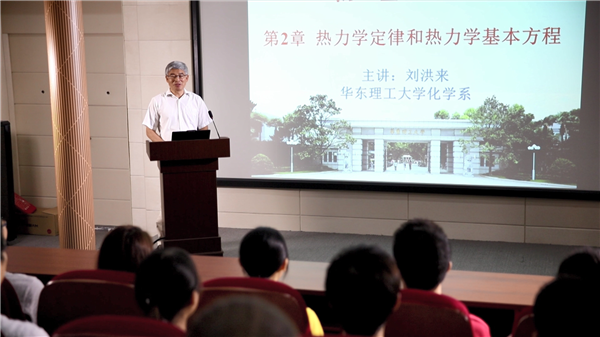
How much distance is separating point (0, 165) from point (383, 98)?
3613mm

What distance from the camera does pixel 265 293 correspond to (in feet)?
5.69

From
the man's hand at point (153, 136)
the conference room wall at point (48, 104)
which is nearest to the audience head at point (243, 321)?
the man's hand at point (153, 136)

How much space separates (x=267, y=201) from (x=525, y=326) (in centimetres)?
412

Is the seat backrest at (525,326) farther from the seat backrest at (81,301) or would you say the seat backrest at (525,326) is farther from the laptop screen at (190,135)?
the laptop screen at (190,135)

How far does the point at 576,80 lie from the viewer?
4.78 metres

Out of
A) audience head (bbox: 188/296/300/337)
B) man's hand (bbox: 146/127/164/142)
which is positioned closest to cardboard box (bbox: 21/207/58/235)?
man's hand (bbox: 146/127/164/142)

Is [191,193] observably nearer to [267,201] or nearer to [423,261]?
[267,201]

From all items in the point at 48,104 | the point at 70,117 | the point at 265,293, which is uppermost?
the point at 48,104

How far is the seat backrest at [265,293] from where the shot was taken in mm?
1726

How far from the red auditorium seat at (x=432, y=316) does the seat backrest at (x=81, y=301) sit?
0.84 metres

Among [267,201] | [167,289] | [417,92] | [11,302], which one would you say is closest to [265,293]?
[167,289]

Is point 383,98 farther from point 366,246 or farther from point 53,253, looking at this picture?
point 366,246

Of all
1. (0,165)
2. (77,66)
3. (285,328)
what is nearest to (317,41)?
(77,66)

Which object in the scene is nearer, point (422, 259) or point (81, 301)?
point (81, 301)
